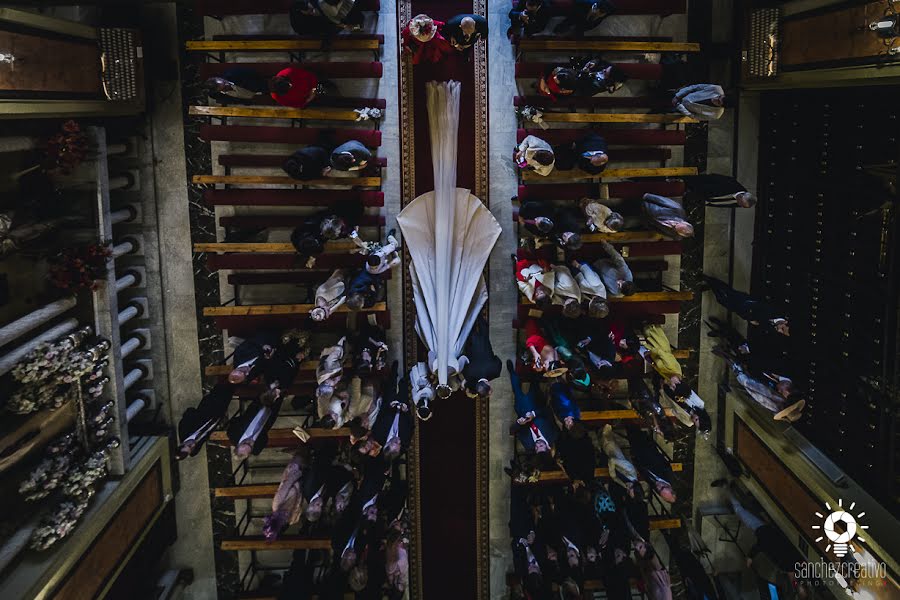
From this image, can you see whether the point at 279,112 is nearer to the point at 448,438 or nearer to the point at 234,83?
the point at 234,83

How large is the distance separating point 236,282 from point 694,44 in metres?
4.37

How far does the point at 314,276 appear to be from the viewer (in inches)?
191

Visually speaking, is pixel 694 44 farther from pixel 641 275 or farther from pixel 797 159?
pixel 641 275

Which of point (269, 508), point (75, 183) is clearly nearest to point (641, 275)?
point (269, 508)

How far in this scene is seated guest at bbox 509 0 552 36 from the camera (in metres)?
4.19

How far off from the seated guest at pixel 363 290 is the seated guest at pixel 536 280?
1.16 meters

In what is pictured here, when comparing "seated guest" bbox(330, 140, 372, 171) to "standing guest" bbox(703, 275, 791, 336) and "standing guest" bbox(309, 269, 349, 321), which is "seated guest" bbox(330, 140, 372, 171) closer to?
"standing guest" bbox(309, 269, 349, 321)

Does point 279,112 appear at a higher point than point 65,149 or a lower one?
higher

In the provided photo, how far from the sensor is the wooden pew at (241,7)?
4438 millimetres

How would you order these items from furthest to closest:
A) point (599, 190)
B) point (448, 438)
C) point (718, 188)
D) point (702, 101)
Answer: point (448, 438) → point (599, 190) → point (718, 188) → point (702, 101)

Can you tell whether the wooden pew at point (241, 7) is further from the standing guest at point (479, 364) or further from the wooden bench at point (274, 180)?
the standing guest at point (479, 364)

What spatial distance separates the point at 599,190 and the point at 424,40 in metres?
1.85

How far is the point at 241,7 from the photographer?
446 cm
